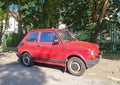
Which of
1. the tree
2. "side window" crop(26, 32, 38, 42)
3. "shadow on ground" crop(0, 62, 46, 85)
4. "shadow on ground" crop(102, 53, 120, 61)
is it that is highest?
the tree

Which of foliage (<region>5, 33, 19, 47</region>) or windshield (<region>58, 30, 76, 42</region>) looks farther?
foliage (<region>5, 33, 19, 47</region>)

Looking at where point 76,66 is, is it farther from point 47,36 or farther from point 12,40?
point 12,40

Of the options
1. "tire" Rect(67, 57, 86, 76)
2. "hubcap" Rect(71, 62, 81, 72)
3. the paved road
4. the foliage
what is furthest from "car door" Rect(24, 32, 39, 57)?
the foliage

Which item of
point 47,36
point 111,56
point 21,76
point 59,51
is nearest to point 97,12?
point 111,56

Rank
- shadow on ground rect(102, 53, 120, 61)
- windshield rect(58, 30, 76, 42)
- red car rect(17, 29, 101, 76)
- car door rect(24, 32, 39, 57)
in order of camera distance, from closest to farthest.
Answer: red car rect(17, 29, 101, 76) < windshield rect(58, 30, 76, 42) < car door rect(24, 32, 39, 57) < shadow on ground rect(102, 53, 120, 61)

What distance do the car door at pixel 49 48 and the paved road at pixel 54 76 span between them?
0.55 meters

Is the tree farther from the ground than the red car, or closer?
farther from the ground

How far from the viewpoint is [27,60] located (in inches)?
430

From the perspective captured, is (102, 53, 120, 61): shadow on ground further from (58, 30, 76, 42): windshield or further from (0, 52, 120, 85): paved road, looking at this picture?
(58, 30, 76, 42): windshield

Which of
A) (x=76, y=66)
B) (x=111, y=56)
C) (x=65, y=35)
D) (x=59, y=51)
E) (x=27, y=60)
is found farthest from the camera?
(x=111, y=56)

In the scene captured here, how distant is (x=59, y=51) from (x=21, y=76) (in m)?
1.84

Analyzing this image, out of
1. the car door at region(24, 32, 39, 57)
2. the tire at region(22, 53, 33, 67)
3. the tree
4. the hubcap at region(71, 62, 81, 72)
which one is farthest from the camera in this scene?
the tree

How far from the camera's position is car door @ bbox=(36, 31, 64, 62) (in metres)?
9.50

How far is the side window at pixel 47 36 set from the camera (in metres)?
9.79
